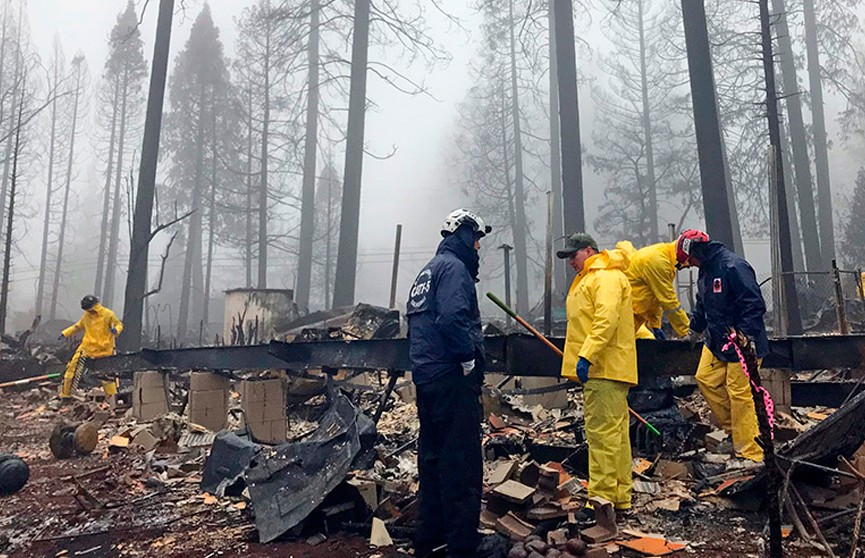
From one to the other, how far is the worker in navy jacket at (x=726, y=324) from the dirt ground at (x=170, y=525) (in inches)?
42.3

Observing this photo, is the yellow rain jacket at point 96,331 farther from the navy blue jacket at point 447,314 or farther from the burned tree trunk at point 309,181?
the burned tree trunk at point 309,181

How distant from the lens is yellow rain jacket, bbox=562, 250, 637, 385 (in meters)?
4.61

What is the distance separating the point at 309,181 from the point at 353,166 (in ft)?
28.4

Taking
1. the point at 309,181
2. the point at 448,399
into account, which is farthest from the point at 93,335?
the point at 309,181

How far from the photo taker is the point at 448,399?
3934 millimetres

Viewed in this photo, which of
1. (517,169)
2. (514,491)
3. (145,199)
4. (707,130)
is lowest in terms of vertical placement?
(514,491)

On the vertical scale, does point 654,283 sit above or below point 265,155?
below

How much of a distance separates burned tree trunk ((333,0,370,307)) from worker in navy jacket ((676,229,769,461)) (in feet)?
42.2

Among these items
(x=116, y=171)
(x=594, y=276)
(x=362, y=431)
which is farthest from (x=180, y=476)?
(x=116, y=171)

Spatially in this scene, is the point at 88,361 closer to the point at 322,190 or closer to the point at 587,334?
the point at 587,334

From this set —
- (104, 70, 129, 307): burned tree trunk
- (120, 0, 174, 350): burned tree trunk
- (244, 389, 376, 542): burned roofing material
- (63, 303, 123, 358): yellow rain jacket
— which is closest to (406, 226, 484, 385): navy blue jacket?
(244, 389, 376, 542): burned roofing material

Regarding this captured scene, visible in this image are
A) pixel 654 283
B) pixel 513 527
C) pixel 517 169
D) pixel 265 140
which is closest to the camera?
pixel 513 527

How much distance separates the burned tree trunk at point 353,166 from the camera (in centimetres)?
1773

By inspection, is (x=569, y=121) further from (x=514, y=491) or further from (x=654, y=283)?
(x=514, y=491)
